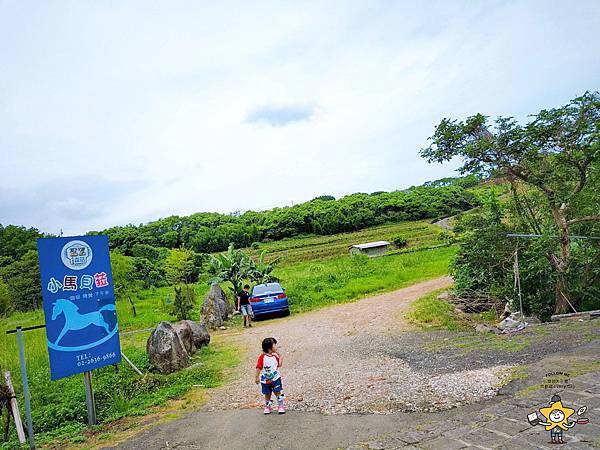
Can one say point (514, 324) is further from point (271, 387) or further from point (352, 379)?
point (271, 387)

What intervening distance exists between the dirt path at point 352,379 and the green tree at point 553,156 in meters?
4.03

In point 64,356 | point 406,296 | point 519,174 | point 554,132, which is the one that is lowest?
point 406,296

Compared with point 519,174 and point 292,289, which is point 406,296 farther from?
point 519,174

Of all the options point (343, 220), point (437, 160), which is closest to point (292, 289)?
point (437, 160)

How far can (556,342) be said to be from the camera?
6691 millimetres

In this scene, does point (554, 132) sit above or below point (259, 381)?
above

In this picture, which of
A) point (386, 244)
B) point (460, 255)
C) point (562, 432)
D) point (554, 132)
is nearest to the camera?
point (562, 432)

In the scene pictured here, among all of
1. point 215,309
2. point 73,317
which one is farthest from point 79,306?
point 215,309

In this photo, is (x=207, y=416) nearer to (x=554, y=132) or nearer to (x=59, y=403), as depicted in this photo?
(x=59, y=403)

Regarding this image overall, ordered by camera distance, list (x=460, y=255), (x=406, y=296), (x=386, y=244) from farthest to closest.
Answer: (x=386, y=244)
(x=406, y=296)
(x=460, y=255)

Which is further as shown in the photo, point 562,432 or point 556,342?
point 556,342

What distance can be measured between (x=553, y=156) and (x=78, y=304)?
9.23 meters

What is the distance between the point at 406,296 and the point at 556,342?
8.76 meters

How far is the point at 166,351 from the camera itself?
26.1ft
